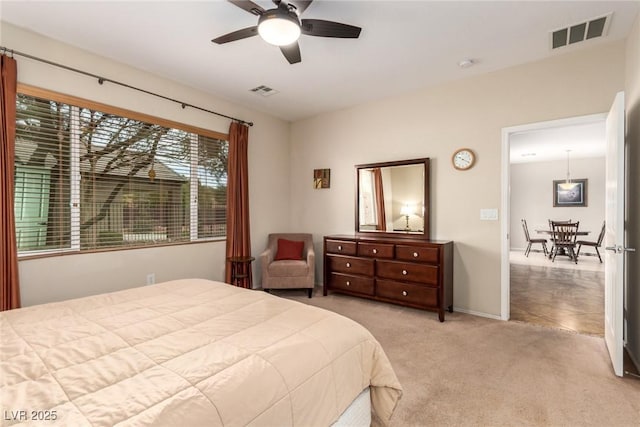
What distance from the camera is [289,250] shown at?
176 inches

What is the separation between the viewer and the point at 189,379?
1.01 metres

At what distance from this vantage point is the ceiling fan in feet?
6.37

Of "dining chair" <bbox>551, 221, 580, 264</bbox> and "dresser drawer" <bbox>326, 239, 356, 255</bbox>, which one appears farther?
"dining chair" <bbox>551, 221, 580, 264</bbox>

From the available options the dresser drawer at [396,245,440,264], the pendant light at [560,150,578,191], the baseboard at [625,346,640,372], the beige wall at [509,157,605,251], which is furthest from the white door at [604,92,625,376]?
the pendant light at [560,150,578,191]

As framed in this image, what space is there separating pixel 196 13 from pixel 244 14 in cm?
37

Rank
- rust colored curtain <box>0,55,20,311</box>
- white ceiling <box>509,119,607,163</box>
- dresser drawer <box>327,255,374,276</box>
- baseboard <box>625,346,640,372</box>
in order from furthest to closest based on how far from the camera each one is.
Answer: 1. white ceiling <box>509,119,607,163</box>
2. dresser drawer <box>327,255,374,276</box>
3. rust colored curtain <box>0,55,20,311</box>
4. baseboard <box>625,346,640,372</box>

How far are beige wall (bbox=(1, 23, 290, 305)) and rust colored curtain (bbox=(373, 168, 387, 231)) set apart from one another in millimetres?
1692

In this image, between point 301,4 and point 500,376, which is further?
point 500,376

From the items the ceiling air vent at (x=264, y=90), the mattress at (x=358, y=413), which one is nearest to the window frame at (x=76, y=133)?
the ceiling air vent at (x=264, y=90)

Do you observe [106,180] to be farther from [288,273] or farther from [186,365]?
[186,365]

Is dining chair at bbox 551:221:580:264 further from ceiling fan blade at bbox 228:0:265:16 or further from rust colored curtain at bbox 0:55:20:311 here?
rust colored curtain at bbox 0:55:20:311

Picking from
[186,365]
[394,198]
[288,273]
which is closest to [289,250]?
[288,273]

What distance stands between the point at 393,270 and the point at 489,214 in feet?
4.09

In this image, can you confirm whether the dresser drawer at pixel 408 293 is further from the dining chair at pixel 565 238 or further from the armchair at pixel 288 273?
the dining chair at pixel 565 238
